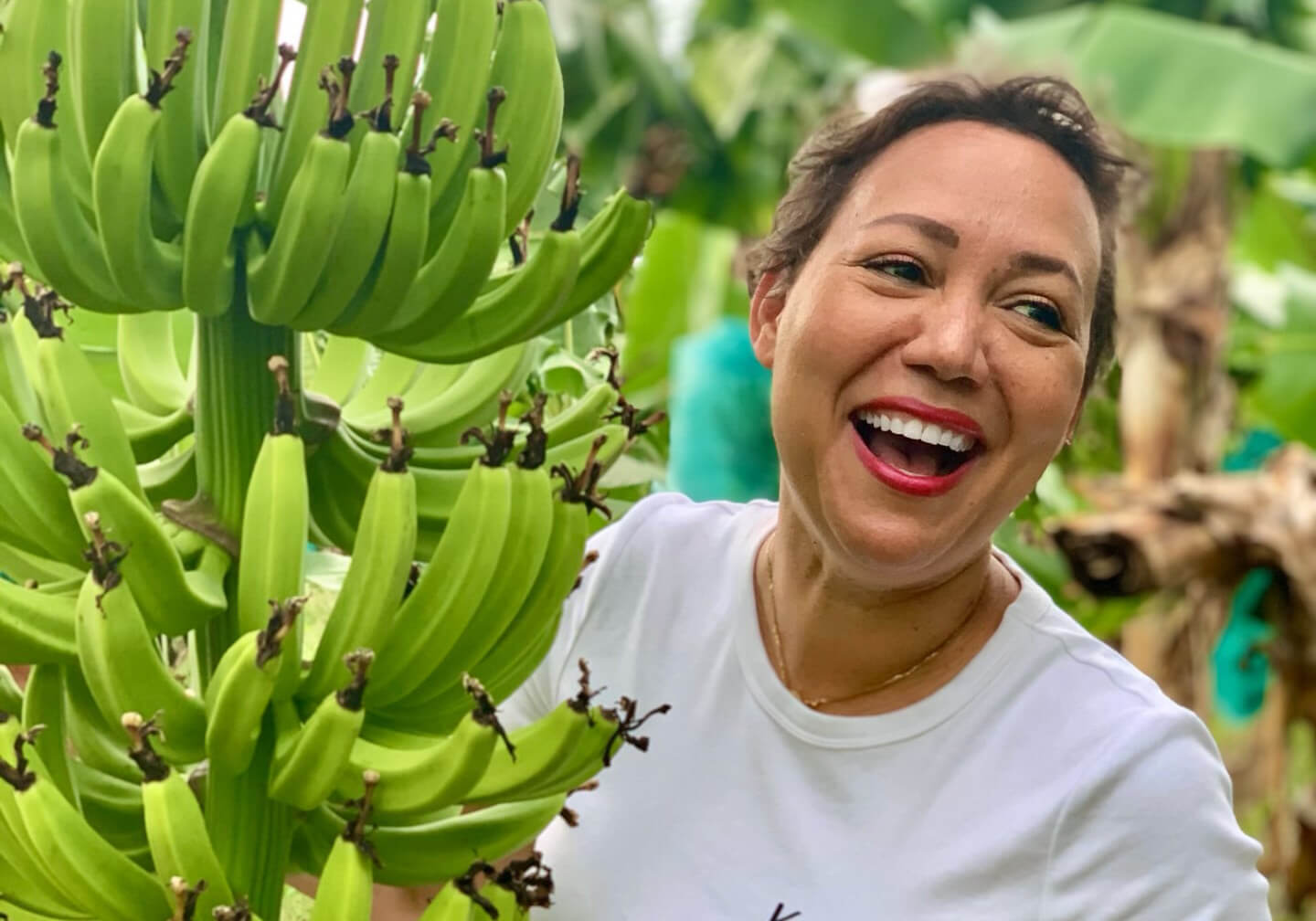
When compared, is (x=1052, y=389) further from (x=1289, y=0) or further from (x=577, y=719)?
(x=1289, y=0)

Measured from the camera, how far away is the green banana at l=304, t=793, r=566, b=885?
118 cm

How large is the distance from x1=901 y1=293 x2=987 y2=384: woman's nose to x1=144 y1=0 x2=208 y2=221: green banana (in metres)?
0.52

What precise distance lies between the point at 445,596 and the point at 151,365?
0.34m

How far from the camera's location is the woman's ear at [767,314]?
1.41 metres

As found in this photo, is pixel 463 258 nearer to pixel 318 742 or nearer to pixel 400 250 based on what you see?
pixel 400 250

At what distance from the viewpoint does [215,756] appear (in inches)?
41.5

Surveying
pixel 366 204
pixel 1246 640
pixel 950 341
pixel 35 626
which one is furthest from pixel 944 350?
pixel 1246 640

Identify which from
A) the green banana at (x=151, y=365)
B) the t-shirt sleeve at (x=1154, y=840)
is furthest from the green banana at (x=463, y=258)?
the t-shirt sleeve at (x=1154, y=840)

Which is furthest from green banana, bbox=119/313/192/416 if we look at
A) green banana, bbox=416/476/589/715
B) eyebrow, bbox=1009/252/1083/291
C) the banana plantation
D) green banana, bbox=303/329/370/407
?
eyebrow, bbox=1009/252/1083/291

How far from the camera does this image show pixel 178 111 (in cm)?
106

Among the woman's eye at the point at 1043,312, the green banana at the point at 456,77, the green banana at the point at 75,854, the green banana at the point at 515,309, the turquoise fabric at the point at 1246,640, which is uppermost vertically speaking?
the green banana at the point at 456,77

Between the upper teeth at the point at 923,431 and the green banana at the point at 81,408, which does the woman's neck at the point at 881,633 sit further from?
the green banana at the point at 81,408

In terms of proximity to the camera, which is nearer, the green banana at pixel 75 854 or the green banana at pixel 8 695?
the green banana at pixel 75 854

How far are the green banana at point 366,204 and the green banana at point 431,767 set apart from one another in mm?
276
